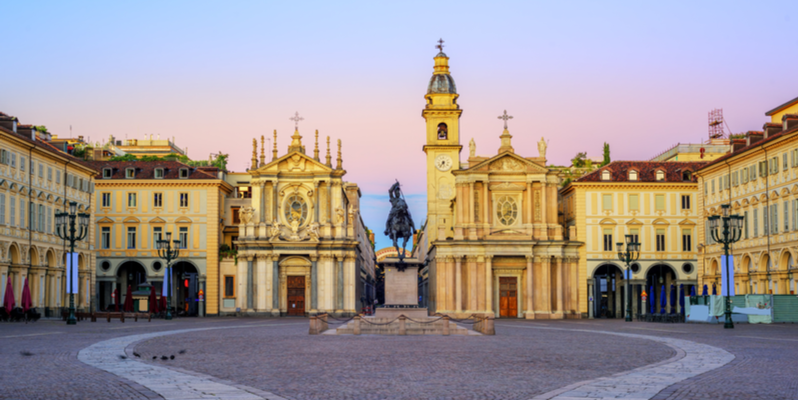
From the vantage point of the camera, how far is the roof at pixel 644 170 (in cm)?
8169

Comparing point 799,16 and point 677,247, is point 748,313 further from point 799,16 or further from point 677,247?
point 799,16

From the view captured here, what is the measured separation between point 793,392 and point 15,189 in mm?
53230

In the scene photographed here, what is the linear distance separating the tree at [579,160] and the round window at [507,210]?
39.5 metres

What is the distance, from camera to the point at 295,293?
83.4m

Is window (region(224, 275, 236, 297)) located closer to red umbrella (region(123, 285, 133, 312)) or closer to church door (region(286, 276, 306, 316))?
church door (region(286, 276, 306, 316))

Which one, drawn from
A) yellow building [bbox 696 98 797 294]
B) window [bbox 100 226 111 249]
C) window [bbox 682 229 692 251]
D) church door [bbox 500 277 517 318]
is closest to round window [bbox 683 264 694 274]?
window [bbox 682 229 692 251]

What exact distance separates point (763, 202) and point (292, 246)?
39.4 meters

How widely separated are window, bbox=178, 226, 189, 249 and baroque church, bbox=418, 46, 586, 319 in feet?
72.5

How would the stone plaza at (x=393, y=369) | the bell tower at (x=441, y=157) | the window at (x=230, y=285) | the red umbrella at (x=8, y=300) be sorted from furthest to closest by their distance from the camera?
the bell tower at (x=441, y=157)
the window at (x=230, y=285)
the red umbrella at (x=8, y=300)
the stone plaza at (x=393, y=369)

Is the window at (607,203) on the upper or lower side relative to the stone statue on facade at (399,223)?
upper

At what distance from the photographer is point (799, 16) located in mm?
11258

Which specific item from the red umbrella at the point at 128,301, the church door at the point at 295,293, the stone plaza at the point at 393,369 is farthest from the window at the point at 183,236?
the stone plaza at the point at 393,369

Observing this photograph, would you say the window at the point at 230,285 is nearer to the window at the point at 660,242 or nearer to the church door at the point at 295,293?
the church door at the point at 295,293

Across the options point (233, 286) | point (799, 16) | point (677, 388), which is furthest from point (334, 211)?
point (799, 16)
